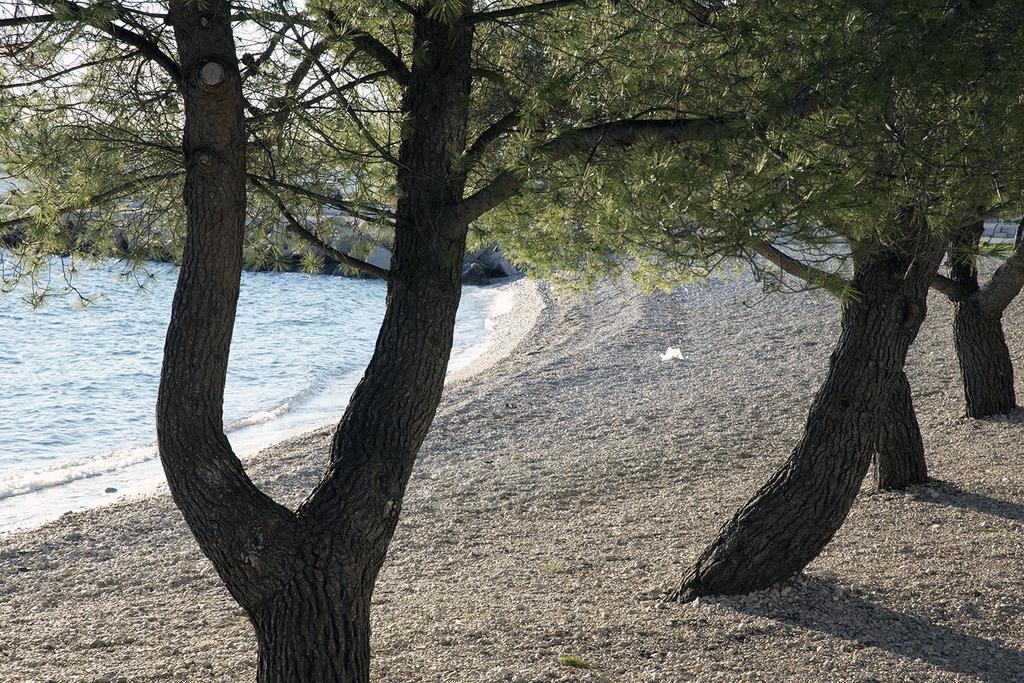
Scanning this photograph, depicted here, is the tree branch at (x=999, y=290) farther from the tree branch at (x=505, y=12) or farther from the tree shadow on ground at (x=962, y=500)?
the tree branch at (x=505, y=12)

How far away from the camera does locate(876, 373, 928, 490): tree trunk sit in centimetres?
689

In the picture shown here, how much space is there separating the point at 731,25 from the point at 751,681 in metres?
2.64

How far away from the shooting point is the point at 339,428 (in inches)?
153

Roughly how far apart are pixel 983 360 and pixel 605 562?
14.6 feet

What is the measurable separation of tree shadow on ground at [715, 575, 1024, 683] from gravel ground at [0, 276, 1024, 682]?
0.01 m

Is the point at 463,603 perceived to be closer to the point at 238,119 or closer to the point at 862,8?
the point at 238,119

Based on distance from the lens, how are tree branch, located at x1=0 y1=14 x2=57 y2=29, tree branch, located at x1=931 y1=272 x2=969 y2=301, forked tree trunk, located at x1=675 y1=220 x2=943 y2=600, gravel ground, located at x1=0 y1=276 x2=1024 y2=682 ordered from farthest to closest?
tree branch, located at x1=931 y1=272 x2=969 y2=301 < forked tree trunk, located at x1=675 y1=220 x2=943 y2=600 < gravel ground, located at x1=0 y1=276 x2=1024 y2=682 < tree branch, located at x1=0 y1=14 x2=57 y2=29

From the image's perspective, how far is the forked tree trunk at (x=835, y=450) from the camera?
5043 millimetres

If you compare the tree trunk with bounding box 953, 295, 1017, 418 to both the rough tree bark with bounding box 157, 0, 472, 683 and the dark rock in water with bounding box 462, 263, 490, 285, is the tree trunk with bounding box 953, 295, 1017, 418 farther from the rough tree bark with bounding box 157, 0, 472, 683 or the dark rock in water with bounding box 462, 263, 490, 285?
the dark rock in water with bounding box 462, 263, 490, 285

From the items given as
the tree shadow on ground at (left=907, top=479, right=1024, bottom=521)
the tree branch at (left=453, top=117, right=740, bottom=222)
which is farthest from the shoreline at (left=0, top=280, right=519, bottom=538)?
the tree shadow on ground at (left=907, top=479, right=1024, bottom=521)

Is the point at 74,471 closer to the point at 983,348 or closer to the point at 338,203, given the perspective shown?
the point at 338,203

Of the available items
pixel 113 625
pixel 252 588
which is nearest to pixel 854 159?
pixel 252 588

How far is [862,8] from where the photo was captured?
10.0ft

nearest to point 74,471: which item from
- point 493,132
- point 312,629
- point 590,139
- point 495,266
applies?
point 312,629
